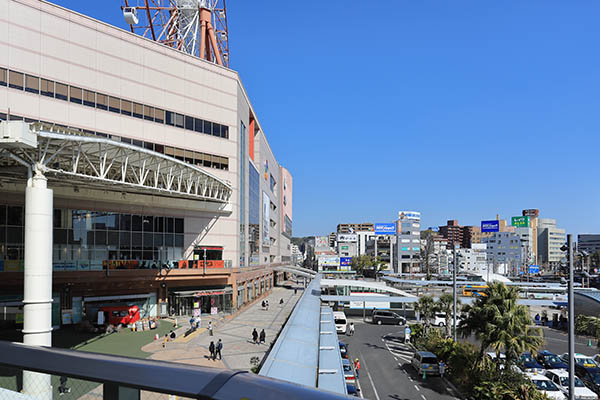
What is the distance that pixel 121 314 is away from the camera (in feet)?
122

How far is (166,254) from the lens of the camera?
42875 millimetres

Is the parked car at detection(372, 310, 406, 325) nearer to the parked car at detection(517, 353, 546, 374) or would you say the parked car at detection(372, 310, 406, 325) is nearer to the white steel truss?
the parked car at detection(517, 353, 546, 374)

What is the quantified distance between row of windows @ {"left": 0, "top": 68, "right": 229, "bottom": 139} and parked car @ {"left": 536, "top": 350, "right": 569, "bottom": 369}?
35.0m

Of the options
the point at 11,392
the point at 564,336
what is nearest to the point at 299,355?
the point at 11,392

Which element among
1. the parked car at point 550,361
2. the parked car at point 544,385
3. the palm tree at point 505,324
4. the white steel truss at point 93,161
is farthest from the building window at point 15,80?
the parked car at point 550,361

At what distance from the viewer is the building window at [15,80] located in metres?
32.8

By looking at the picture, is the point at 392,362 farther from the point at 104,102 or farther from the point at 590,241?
the point at 590,241

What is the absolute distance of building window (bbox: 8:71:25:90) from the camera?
3284 cm

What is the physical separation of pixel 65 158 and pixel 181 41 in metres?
33.3

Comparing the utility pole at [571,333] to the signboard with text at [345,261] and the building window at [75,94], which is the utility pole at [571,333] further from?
the signboard with text at [345,261]

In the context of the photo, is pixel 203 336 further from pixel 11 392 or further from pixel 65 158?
pixel 11 392

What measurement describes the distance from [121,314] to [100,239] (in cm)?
680

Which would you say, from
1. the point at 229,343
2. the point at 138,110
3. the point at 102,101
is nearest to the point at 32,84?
the point at 102,101

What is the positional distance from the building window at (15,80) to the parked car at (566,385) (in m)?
41.7
